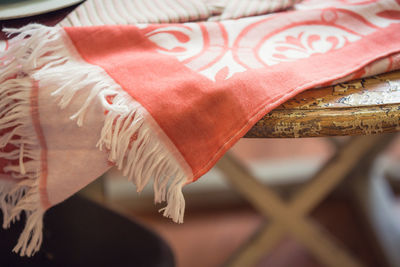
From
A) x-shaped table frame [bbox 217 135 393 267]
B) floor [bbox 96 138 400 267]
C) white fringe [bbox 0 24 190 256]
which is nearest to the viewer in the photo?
white fringe [bbox 0 24 190 256]

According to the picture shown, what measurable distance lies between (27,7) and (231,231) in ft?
3.02

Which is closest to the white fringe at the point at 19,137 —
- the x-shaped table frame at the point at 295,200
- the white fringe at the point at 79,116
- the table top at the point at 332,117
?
the white fringe at the point at 79,116

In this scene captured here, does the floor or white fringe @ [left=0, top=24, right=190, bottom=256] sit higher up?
white fringe @ [left=0, top=24, right=190, bottom=256]

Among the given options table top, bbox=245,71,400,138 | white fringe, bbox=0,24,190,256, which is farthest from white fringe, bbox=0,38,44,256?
table top, bbox=245,71,400,138

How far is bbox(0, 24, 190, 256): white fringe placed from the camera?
397 mm

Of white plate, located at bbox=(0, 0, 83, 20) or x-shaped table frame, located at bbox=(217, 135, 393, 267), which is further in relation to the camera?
x-shaped table frame, located at bbox=(217, 135, 393, 267)

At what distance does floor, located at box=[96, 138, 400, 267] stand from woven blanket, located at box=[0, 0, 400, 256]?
71 cm

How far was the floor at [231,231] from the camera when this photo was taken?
114 cm

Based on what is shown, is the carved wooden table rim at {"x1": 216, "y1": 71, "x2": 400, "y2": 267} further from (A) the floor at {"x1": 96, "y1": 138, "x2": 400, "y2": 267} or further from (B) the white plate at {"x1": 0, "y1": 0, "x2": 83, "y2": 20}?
(B) the white plate at {"x1": 0, "y1": 0, "x2": 83, "y2": 20}

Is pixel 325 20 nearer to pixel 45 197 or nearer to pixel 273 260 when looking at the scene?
pixel 45 197

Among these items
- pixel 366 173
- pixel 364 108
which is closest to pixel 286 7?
pixel 364 108

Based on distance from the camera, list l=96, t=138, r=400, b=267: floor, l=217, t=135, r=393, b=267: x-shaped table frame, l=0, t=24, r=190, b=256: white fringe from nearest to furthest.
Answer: l=0, t=24, r=190, b=256: white fringe, l=217, t=135, r=393, b=267: x-shaped table frame, l=96, t=138, r=400, b=267: floor

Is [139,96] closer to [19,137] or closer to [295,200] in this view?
[19,137]

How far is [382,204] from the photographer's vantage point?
1151mm
